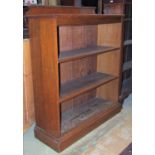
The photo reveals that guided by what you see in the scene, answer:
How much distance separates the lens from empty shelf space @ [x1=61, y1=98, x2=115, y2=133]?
2170 mm

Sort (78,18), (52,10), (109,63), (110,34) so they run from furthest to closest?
(109,63), (110,34), (52,10), (78,18)

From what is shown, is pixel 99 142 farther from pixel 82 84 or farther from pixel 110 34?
pixel 110 34

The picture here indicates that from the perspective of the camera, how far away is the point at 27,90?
207 centimetres

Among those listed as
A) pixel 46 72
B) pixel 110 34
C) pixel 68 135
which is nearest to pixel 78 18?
pixel 46 72

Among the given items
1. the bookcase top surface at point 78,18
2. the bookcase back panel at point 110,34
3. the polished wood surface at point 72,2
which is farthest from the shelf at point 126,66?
the polished wood surface at point 72,2

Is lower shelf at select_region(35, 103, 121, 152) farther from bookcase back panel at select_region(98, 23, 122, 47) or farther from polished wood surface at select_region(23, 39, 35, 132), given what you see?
bookcase back panel at select_region(98, 23, 122, 47)

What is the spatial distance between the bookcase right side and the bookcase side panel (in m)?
1.03

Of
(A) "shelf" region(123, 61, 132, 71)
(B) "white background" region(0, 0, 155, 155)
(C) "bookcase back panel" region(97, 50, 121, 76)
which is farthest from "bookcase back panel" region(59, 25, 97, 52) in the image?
(B) "white background" region(0, 0, 155, 155)

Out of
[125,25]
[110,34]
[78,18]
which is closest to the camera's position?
[78,18]

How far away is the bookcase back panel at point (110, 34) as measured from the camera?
2.45 metres

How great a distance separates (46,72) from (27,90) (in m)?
0.38
